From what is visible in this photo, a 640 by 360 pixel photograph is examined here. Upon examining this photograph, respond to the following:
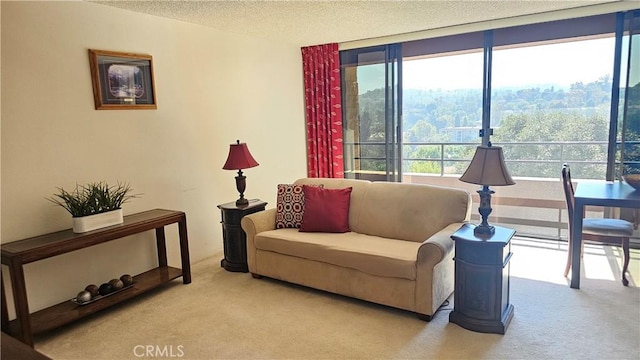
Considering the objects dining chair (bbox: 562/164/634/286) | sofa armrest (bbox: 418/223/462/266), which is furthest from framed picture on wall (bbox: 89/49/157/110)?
dining chair (bbox: 562/164/634/286)

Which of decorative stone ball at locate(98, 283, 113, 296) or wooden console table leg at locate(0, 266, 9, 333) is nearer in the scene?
wooden console table leg at locate(0, 266, 9, 333)

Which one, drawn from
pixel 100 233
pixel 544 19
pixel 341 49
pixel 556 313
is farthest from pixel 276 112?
pixel 556 313

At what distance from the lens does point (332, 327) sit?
2.72 m

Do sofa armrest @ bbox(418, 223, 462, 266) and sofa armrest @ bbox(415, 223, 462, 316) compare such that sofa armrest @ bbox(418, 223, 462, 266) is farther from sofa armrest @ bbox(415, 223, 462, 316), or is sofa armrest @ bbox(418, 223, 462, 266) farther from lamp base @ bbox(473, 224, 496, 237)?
lamp base @ bbox(473, 224, 496, 237)

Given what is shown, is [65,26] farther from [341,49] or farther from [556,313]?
[556,313]

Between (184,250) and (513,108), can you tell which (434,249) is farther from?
(513,108)

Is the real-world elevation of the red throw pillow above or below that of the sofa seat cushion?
above

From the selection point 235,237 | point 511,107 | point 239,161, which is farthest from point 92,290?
point 511,107

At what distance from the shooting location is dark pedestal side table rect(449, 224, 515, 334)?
101 inches

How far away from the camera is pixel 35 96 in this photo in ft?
9.27

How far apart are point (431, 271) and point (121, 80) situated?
113 inches

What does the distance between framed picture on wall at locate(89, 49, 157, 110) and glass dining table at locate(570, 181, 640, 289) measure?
3606mm

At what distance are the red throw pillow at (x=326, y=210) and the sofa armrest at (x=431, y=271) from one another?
96 centimetres

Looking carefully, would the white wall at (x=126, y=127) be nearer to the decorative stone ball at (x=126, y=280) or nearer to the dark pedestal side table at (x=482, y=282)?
the decorative stone ball at (x=126, y=280)
